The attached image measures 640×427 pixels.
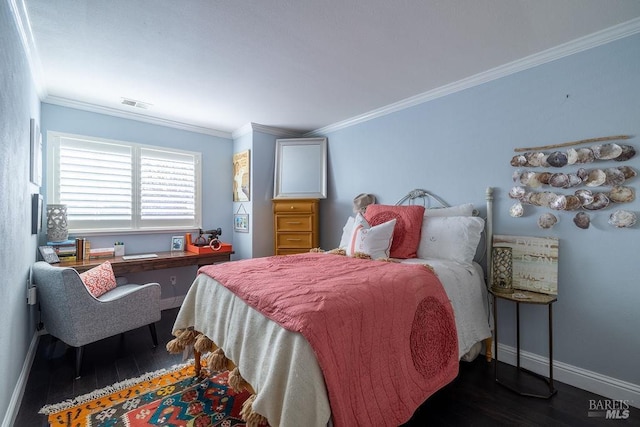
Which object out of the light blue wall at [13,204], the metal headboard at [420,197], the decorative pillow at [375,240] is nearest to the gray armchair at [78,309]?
the light blue wall at [13,204]

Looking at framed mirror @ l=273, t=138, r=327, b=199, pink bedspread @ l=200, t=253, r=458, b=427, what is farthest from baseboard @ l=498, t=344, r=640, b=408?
framed mirror @ l=273, t=138, r=327, b=199

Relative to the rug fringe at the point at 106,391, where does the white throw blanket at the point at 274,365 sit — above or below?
above

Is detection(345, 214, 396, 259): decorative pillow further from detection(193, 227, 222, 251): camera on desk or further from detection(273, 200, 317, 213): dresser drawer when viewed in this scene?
detection(193, 227, 222, 251): camera on desk

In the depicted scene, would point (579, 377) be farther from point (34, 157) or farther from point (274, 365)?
point (34, 157)

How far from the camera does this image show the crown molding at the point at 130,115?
2.95 metres

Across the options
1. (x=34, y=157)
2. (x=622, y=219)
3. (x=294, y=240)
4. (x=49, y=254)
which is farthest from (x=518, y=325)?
(x=49, y=254)

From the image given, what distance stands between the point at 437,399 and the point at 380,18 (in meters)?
2.43

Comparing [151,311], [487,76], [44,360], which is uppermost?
[487,76]

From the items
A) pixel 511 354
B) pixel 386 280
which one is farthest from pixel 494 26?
pixel 511 354

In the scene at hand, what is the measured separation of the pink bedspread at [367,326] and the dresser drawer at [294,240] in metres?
1.77

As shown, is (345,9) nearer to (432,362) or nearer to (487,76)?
(487,76)

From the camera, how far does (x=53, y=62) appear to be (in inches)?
88.2

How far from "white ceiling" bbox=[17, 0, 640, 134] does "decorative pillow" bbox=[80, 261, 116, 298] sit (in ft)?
5.60

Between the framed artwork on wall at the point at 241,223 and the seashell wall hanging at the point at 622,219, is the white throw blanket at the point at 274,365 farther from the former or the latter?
the framed artwork on wall at the point at 241,223
